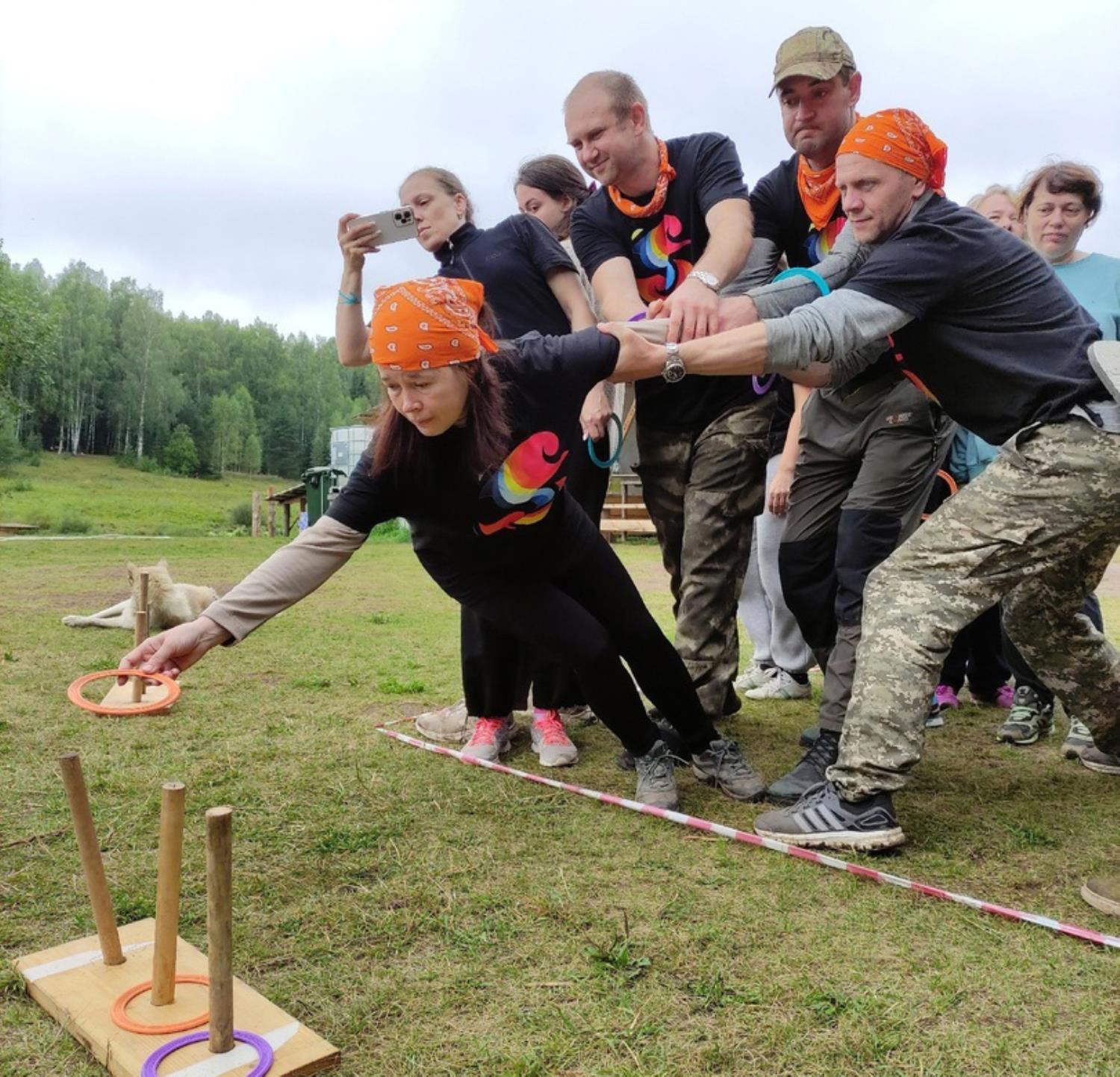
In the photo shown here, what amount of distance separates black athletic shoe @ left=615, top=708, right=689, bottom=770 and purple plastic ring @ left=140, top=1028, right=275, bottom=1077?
7.00 feet

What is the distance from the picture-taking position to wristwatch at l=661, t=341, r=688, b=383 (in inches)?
132

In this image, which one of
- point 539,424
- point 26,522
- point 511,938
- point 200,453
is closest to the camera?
point 511,938

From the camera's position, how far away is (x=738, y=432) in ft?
14.6

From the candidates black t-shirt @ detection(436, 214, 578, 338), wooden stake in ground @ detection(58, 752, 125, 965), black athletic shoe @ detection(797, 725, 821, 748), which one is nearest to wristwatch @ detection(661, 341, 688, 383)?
black t-shirt @ detection(436, 214, 578, 338)

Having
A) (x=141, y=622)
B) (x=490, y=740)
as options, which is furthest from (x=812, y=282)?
(x=141, y=622)

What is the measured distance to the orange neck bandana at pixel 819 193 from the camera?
3.97 meters

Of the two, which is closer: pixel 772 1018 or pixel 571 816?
pixel 772 1018

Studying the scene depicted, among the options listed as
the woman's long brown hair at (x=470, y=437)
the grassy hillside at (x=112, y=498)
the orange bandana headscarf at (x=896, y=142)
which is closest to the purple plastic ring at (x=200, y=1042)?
the woman's long brown hair at (x=470, y=437)

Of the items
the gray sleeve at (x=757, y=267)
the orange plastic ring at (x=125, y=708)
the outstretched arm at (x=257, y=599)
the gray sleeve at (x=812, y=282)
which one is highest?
the gray sleeve at (x=757, y=267)

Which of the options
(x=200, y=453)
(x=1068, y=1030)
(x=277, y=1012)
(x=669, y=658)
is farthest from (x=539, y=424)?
(x=200, y=453)

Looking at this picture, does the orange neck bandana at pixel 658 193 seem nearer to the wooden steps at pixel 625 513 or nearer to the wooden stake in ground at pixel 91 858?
the wooden stake in ground at pixel 91 858

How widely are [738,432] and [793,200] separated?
1.00 metres

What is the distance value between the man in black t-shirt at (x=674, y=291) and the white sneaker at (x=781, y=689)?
1.05 meters

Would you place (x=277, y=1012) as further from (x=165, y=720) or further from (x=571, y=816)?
(x=165, y=720)
